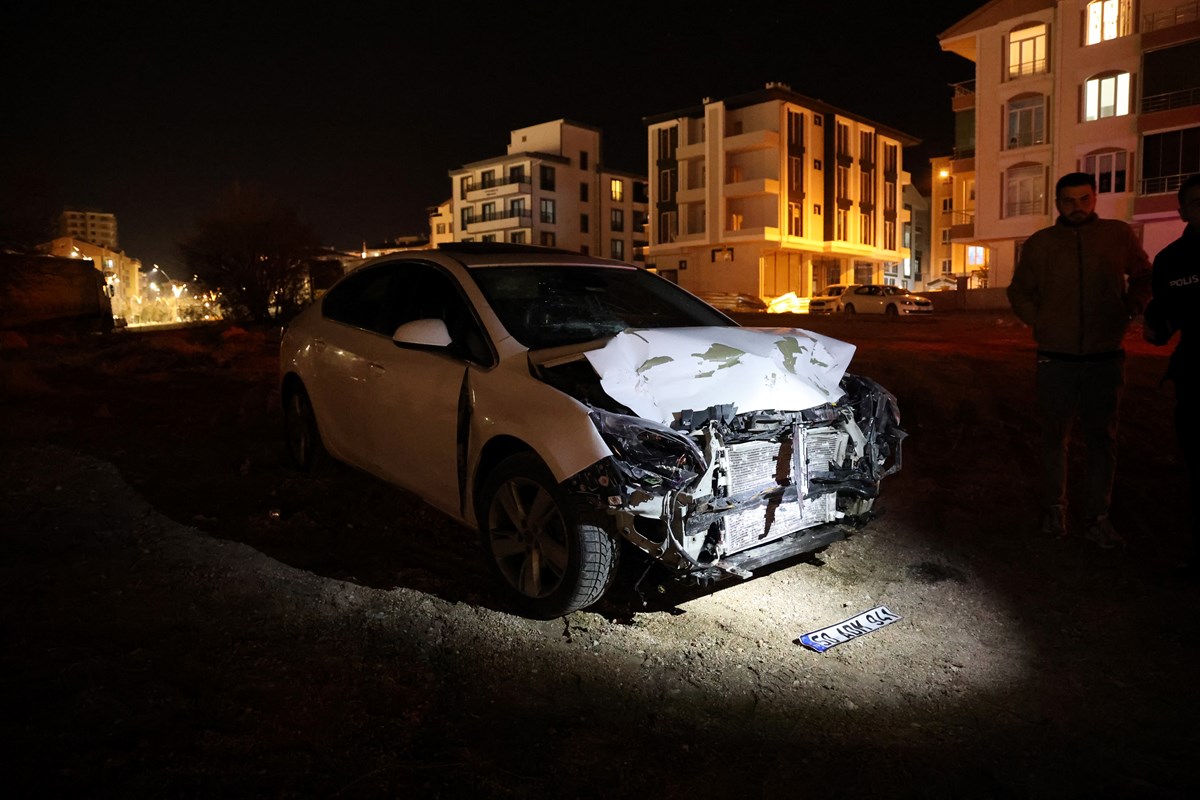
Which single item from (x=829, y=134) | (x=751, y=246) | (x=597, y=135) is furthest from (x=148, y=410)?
(x=597, y=135)

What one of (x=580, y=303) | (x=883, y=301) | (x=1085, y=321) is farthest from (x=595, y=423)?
(x=883, y=301)

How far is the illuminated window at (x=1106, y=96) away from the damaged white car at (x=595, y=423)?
35.9 meters

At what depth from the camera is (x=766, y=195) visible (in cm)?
5119

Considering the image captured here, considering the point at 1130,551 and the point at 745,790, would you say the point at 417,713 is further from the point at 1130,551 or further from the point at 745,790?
the point at 1130,551

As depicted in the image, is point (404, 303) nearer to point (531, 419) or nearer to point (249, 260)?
point (531, 419)


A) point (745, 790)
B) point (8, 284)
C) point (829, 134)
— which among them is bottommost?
point (745, 790)

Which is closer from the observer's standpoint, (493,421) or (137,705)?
(137,705)

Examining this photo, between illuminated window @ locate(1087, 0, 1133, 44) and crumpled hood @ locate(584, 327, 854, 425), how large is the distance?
36.8 m

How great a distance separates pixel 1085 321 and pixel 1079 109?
3540 cm

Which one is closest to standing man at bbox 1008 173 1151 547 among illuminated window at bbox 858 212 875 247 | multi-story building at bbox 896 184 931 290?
illuminated window at bbox 858 212 875 247

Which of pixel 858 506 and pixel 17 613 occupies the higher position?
pixel 858 506

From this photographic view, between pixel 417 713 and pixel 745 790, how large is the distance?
3.88 feet

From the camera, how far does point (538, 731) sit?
10.1ft

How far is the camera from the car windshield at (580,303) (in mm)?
4480
